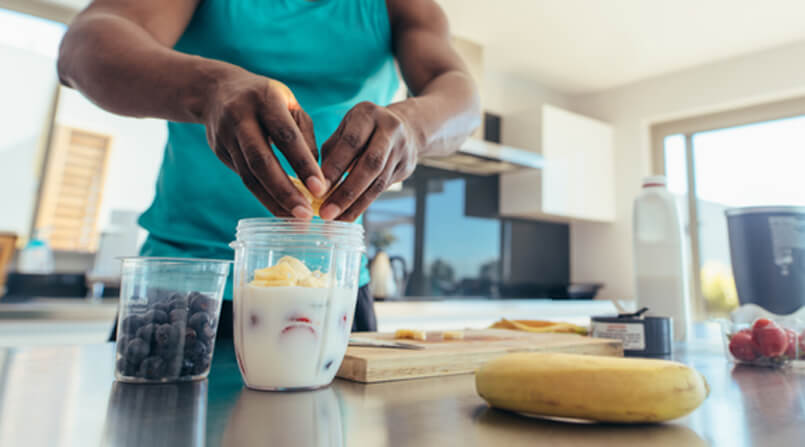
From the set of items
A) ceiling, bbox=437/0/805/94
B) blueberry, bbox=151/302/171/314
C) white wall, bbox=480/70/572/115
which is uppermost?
ceiling, bbox=437/0/805/94

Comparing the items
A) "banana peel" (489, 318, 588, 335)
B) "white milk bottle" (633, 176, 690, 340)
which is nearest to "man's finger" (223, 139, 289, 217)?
"banana peel" (489, 318, 588, 335)

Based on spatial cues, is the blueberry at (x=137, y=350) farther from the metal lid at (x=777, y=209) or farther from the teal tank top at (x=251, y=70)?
the metal lid at (x=777, y=209)

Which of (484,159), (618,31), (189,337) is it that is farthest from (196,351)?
(618,31)

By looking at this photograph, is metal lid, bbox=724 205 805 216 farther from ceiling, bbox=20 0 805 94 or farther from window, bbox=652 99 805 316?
window, bbox=652 99 805 316

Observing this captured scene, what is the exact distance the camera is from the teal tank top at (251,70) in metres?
0.92

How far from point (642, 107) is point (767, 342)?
11.1 ft

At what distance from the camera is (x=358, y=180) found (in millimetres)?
549

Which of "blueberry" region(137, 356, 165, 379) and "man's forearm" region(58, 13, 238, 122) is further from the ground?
"man's forearm" region(58, 13, 238, 122)

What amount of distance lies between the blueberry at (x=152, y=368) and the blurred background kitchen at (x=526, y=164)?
1620 millimetres

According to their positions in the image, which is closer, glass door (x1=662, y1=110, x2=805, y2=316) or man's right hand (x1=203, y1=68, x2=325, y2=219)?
man's right hand (x1=203, y1=68, x2=325, y2=219)

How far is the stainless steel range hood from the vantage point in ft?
9.77

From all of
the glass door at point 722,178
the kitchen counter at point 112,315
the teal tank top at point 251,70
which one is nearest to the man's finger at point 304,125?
the teal tank top at point 251,70

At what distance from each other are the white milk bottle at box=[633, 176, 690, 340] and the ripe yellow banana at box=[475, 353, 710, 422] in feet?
2.28

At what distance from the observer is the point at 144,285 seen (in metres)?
0.51
